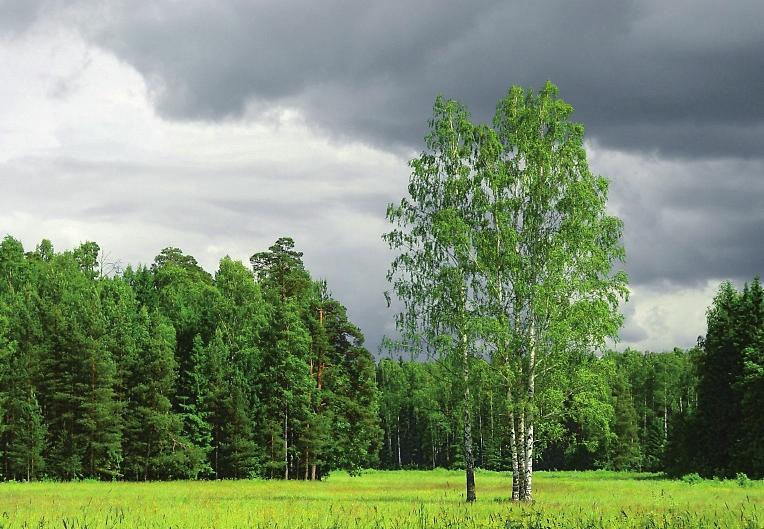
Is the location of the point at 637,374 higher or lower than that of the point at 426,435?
higher

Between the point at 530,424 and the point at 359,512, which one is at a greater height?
the point at 530,424

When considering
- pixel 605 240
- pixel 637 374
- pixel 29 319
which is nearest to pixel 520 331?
→ pixel 605 240

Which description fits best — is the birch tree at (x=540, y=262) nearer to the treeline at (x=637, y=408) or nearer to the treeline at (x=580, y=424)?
the treeline at (x=637, y=408)

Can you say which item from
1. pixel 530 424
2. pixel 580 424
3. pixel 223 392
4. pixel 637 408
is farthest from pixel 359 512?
pixel 637 408

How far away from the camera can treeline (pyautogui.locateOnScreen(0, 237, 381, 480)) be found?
55562 mm

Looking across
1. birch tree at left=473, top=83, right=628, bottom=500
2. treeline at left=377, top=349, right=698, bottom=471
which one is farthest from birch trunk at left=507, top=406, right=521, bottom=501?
treeline at left=377, top=349, right=698, bottom=471

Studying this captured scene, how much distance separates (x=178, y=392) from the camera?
63.9 metres

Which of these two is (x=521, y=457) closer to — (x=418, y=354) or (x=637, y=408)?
(x=418, y=354)

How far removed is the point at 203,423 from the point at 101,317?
10.8 meters

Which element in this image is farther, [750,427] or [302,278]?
[302,278]

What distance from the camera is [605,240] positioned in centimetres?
3186

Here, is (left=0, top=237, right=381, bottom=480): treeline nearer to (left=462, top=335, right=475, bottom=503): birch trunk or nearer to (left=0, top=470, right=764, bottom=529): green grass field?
Answer: (left=0, top=470, right=764, bottom=529): green grass field

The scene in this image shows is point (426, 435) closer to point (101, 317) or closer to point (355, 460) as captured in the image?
point (355, 460)

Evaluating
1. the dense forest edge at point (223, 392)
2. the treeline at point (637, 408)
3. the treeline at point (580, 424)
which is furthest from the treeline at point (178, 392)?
the treeline at point (580, 424)
